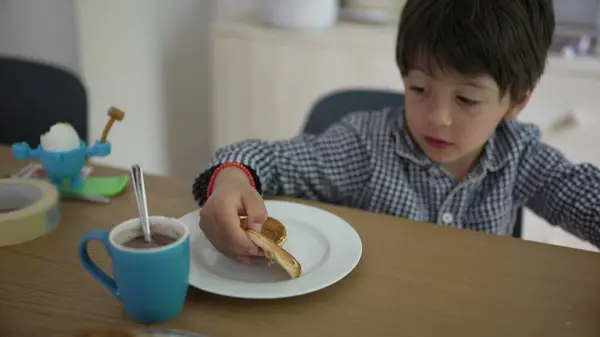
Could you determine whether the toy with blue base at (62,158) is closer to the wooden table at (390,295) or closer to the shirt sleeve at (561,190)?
the wooden table at (390,295)

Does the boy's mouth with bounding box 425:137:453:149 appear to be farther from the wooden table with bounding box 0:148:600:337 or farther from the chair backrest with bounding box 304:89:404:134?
the chair backrest with bounding box 304:89:404:134

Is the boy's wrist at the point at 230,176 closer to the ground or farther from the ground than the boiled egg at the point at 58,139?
closer to the ground

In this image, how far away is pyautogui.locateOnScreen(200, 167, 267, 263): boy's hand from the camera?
0.77 metres

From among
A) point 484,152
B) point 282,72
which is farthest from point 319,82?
point 484,152

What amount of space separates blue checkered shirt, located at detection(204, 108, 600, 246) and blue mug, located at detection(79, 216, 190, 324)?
0.41 metres

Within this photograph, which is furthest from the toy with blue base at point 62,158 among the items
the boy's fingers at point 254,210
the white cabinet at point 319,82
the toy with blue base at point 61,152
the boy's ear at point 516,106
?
the white cabinet at point 319,82

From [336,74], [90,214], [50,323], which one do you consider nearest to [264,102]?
[336,74]

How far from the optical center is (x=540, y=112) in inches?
75.7

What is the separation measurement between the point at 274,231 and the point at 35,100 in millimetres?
877

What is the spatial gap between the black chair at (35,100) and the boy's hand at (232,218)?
2.33ft

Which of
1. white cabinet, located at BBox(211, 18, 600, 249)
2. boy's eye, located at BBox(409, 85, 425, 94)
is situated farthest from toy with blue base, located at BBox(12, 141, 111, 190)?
white cabinet, located at BBox(211, 18, 600, 249)

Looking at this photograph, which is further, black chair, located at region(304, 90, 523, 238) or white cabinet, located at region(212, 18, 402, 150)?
white cabinet, located at region(212, 18, 402, 150)

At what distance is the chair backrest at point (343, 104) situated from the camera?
1.40 m

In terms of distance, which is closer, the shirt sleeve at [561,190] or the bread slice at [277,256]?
the bread slice at [277,256]
